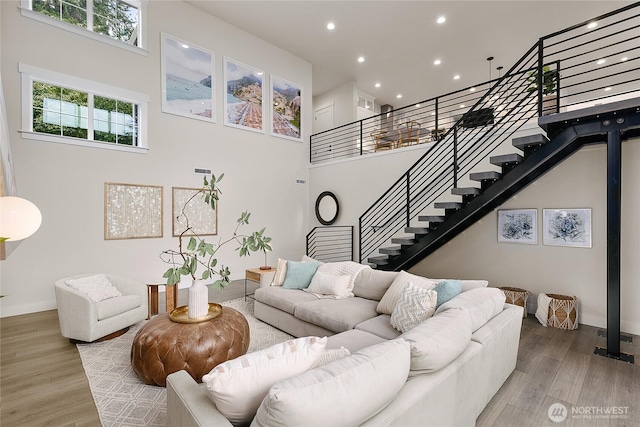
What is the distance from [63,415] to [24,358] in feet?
4.62

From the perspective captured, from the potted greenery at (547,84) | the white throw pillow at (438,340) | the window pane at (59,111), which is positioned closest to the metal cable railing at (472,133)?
the potted greenery at (547,84)

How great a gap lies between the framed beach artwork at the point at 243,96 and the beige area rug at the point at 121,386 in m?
4.91

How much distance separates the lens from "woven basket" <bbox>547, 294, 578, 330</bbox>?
3.83 m

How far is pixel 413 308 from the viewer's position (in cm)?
259

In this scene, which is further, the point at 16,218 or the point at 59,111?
the point at 59,111

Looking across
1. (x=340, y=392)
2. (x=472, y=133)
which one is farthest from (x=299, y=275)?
(x=472, y=133)

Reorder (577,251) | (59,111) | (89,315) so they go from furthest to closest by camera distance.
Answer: (59,111) → (577,251) → (89,315)

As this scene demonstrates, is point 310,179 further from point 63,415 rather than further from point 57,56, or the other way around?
point 63,415

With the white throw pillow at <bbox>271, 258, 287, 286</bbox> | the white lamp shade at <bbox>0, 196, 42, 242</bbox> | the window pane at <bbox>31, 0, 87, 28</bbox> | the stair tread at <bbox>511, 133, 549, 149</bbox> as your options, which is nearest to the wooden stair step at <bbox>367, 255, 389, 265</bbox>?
the white throw pillow at <bbox>271, 258, 287, 286</bbox>

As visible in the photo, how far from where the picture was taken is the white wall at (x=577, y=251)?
371 cm

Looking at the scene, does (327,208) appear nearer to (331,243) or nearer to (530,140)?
(331,243)

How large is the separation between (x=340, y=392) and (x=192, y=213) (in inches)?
226

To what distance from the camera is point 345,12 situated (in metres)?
6.14

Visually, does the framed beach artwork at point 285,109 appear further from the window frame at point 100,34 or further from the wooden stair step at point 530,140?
the wooden stair step at point 530,140
